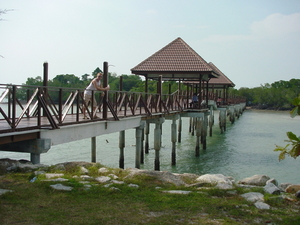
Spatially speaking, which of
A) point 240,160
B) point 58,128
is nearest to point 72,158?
point 240,160

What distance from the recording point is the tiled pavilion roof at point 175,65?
21172 mm

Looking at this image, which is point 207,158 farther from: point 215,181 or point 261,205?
point 261,205

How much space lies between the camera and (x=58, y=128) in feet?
28.9

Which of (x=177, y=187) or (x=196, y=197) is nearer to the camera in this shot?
(x=196, y=197)

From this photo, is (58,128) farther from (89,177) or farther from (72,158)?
(72,158)

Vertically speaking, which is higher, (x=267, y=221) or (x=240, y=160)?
(x=267, y=221)

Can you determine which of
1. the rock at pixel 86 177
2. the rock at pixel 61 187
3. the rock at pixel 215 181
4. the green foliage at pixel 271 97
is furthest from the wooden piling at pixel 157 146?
the green foliage at pixel 271 97

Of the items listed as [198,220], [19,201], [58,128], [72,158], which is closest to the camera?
[198,220]

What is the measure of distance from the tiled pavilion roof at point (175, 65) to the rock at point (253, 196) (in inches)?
550

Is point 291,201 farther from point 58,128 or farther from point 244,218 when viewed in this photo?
point 58,128

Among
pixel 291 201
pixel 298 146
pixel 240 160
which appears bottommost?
pixel 240 160

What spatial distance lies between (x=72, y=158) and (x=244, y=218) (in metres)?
15.0

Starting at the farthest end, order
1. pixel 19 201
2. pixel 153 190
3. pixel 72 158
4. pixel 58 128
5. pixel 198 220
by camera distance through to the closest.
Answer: pixel 72 158
pixel 58 128
pixel 153 190
pixel 19 201
pixel 198 220

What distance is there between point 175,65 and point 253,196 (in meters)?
15.2
